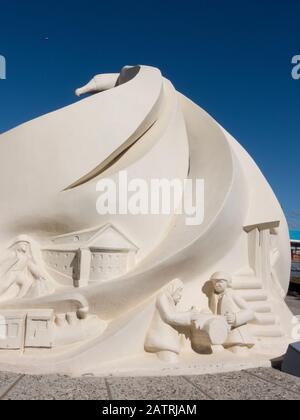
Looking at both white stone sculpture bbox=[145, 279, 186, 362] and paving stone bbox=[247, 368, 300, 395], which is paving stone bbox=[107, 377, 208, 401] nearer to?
white stone sculpture bbox=[145, 279, 186, 362]

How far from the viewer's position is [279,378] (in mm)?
4031

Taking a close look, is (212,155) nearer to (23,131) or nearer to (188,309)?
(188,309)

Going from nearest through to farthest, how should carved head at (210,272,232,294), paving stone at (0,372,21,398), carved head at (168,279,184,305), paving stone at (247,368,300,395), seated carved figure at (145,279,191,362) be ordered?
paving stone at (0,372,21,398)
paving stone at (247,368,300,395)
seated carved figure at (145,279,191,362)
carved head at (168,279,184,305)
carved head at (210,272,232,294)

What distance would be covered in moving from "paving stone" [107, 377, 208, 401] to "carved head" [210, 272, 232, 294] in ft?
4.04

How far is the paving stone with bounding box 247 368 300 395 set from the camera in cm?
378

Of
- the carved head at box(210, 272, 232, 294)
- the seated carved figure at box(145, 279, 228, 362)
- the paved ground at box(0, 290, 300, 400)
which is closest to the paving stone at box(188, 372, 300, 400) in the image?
the paved ground at box(0, 290, 300, 400)

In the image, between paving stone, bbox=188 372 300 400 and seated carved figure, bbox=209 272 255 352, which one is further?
seated carved figure, bbox=209 272 255 352

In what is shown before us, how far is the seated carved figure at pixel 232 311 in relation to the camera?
4.60 m

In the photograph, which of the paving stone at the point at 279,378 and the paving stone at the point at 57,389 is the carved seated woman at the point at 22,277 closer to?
the paving stone at the point at 57,389

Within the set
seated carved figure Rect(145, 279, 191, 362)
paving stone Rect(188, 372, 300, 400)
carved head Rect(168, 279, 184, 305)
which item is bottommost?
paving stone Rect(188, 372, 300, 400)

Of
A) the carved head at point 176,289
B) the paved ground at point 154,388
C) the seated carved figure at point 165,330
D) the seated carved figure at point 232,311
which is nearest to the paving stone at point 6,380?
the paved ground at point 154,388

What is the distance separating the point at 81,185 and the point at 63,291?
132 cm

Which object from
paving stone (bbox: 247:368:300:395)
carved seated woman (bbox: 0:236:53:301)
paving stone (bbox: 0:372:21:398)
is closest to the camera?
paving stone (bbox: 0:372:21:398)
